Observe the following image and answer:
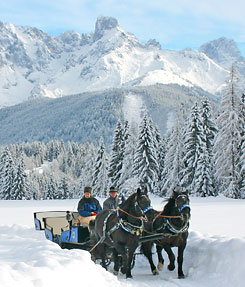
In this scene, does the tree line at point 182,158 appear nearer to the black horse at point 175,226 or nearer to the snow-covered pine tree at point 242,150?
the snow-covered pine tree at point 242,150

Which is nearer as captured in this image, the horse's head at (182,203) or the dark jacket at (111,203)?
the horse's head at (182,203)

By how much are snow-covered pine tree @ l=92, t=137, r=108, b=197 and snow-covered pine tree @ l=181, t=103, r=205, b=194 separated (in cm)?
1447

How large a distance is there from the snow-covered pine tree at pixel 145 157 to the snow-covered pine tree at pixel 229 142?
29.2 feet

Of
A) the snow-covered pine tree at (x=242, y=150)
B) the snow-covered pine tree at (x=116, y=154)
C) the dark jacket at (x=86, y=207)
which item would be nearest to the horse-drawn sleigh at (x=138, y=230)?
the dark jacket at (x=86, y=207)

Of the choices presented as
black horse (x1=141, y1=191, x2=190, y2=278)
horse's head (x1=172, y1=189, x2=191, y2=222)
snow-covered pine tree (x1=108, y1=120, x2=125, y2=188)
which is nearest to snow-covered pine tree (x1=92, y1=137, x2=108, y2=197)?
snow-covered pine tree (x1=108, y1=120, x2=125, y2=188)

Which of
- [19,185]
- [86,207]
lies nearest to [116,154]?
[19,185]

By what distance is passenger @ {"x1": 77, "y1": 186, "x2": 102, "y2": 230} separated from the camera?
470 inches

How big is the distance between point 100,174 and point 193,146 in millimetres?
16400

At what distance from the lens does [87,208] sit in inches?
476

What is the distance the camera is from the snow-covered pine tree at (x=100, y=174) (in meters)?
50.2

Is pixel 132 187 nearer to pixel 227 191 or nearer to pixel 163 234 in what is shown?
pixel 227 191

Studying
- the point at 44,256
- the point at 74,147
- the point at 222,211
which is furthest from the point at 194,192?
the point at 74,147

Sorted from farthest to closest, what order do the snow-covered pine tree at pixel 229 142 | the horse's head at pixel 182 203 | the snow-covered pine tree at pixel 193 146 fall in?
the snow-covered pine tree at pixel 193 146 → the snow-covered pine tree at pixel 229 142 → the horse's head at pixel 182 203

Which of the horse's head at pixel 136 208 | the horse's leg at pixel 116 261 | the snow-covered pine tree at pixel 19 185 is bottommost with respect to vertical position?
the snow-covered pine tree at pixel 19 185
